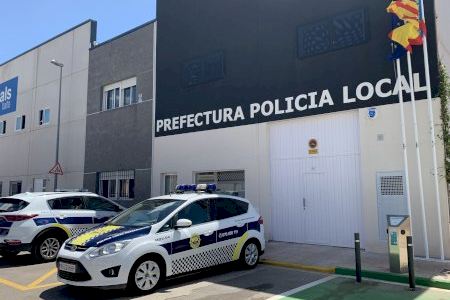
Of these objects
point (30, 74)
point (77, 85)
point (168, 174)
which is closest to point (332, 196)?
point (168, 174)

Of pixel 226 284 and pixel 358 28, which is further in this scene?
pixel 358 28

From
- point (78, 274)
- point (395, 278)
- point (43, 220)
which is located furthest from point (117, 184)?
point (395, 278)

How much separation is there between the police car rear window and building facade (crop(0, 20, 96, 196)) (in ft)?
26.3

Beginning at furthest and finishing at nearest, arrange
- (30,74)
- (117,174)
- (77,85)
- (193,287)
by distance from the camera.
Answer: (30,74) < (77,85) < (117,174) < (193,287)

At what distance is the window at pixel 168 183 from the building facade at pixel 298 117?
38 millimetres

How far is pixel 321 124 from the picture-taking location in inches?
448

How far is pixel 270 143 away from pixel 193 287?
5921 millimetres

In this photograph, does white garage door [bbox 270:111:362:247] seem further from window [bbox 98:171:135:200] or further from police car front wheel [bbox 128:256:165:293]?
window [bbox 98:171:135:200]

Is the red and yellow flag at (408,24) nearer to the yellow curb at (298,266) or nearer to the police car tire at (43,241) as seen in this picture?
the yellow curb at (298,266)

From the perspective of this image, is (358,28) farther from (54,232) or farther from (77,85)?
(77,85)

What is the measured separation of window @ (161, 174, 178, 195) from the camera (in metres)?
15.1

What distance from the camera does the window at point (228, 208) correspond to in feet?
28.2

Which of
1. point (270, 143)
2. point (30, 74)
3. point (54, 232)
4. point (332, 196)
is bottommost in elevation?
point (54, 232)

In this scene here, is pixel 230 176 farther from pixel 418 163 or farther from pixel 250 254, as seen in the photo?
pixel 418 163
